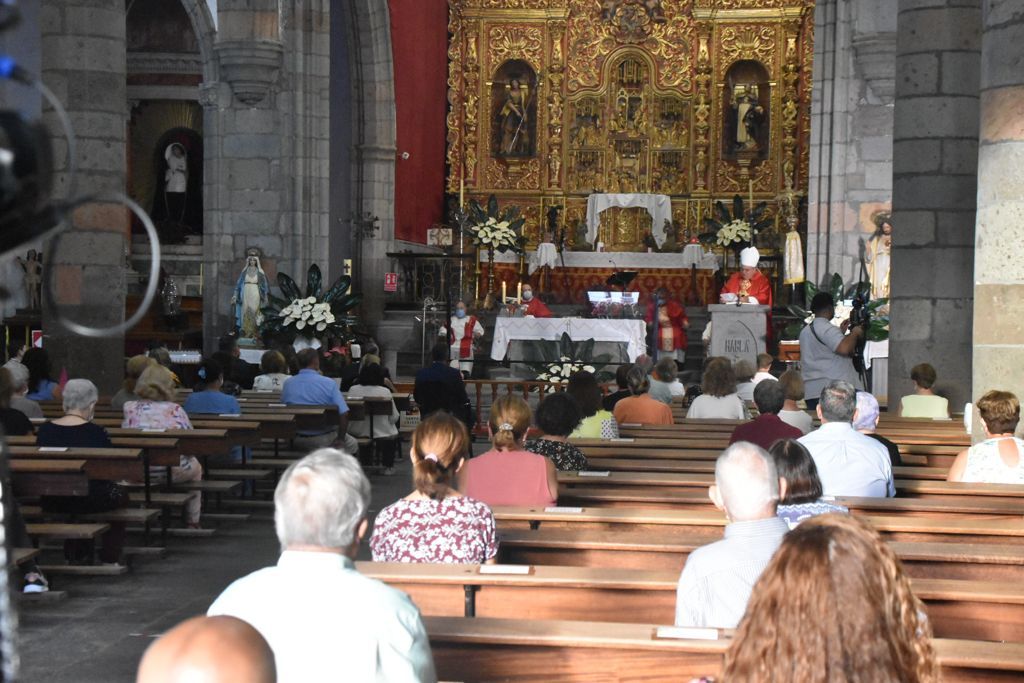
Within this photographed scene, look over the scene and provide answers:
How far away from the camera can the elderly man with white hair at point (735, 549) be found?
3.43 metres

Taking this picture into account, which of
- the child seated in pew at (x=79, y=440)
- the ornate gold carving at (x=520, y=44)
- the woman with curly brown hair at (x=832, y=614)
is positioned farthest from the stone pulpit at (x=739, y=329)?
the woman with curly brown hair at (x=832, y=614)

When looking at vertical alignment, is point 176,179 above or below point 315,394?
above

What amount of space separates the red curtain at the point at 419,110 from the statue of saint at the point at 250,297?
6666 millimetres

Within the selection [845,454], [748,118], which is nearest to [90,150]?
[845,454]

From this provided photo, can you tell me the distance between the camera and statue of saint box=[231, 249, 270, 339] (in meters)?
16.8

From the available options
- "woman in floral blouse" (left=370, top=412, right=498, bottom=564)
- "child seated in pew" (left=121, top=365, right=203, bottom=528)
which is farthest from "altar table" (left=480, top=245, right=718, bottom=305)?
"woman in floral blouse" (left=370, top=412, right=498, bottom=564)

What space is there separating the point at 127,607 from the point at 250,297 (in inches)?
408

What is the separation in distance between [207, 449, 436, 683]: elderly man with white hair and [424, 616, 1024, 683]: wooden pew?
666 mm

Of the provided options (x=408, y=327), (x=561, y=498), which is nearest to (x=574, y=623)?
(x=561, y=498)

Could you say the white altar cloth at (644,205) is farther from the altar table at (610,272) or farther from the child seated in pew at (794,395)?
the child seated in pew at (794,395)

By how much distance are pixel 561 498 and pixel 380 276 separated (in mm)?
16449

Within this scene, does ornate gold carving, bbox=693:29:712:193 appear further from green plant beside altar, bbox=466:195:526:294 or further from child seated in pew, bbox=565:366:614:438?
child seated in pew, bbox=565:366:614:438

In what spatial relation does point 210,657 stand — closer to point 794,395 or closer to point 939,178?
point 794,395

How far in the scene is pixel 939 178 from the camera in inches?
444
